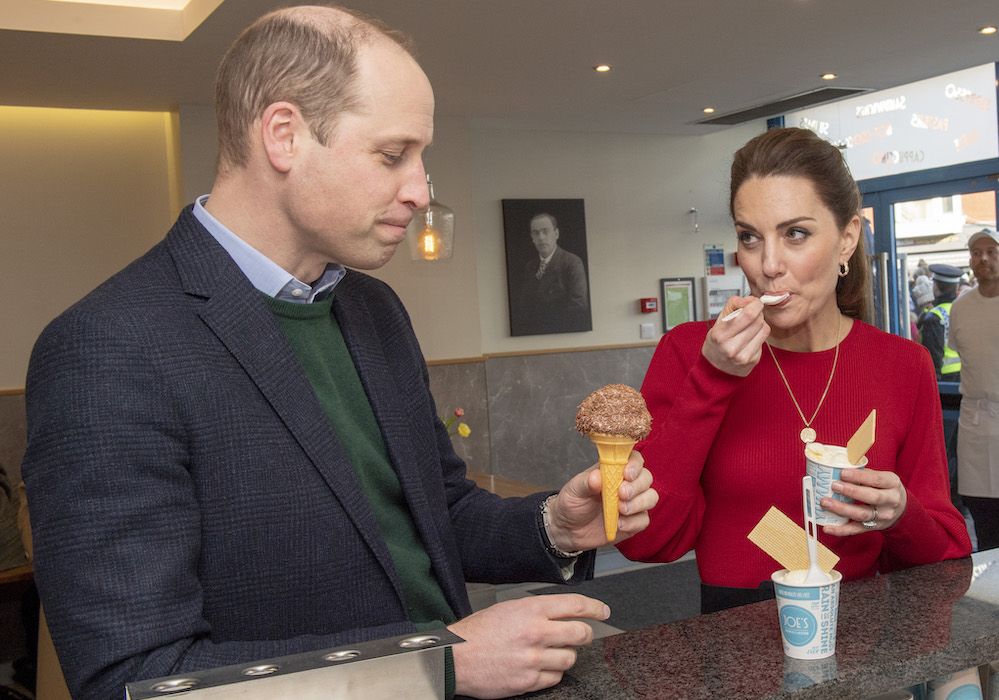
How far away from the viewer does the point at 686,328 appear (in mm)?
2053

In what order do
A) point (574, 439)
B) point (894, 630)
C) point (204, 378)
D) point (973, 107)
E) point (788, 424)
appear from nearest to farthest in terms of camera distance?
point (204, 378) < point (894, 630) < point (788, 424) < point (973, 107) < point (574, 439)

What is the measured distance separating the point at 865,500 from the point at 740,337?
0.38 m

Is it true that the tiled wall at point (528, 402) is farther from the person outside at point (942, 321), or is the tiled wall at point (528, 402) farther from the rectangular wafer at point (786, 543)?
the rectangular wafer at point (786, 543)

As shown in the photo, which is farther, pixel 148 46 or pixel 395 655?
pixel 148 46

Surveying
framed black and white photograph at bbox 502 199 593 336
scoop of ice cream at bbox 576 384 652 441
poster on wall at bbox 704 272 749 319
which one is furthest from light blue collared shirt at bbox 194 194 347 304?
poster on wall at bbox 704 272 749 319

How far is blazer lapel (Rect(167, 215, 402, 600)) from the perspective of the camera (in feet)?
4.24

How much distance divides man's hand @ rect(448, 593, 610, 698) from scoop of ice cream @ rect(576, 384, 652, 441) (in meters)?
0.27

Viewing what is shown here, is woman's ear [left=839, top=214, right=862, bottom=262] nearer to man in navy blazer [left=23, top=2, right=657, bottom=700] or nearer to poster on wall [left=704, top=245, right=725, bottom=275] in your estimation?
man in navy blazer [left=23, top=2, right=657, bottom=700]

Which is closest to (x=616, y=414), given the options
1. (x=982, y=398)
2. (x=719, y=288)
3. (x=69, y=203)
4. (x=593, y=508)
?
(x=593, y=508)

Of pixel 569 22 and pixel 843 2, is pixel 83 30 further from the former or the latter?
pixel 843 2

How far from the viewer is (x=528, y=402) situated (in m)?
7.38

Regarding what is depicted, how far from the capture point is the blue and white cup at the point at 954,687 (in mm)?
1296

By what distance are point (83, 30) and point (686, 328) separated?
3535 millimetres

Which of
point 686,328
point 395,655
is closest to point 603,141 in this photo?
point 686,328
